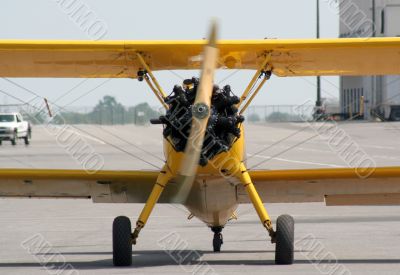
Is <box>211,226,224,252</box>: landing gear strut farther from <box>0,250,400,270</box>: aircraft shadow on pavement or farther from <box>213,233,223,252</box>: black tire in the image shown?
<box>0,250,400,270</box>: aircraft shadow on pavement

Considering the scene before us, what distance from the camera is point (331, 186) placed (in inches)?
516

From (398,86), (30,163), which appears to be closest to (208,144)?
(30,163)

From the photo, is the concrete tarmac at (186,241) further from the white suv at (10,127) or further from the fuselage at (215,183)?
the white suv at (10,127)

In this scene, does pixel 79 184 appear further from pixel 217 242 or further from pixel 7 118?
pixel 7 118

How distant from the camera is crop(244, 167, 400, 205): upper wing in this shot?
42.2ft

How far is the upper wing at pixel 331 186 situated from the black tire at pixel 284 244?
1418 mm

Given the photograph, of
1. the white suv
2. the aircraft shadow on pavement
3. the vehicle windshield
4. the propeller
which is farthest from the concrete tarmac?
the vehicle windshield

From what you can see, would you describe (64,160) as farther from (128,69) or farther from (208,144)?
(208,144)

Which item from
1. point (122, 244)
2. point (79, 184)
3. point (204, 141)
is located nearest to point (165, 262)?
point (122, 244)

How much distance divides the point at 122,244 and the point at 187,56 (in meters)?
2.54

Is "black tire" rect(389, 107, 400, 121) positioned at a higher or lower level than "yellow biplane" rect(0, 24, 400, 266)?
lower

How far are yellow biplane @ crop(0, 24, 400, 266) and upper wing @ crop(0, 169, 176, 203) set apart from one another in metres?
0.01

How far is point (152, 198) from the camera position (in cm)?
1180

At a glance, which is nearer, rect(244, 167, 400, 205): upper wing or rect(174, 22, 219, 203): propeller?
rect(174, 22, 219, 203): propeller
